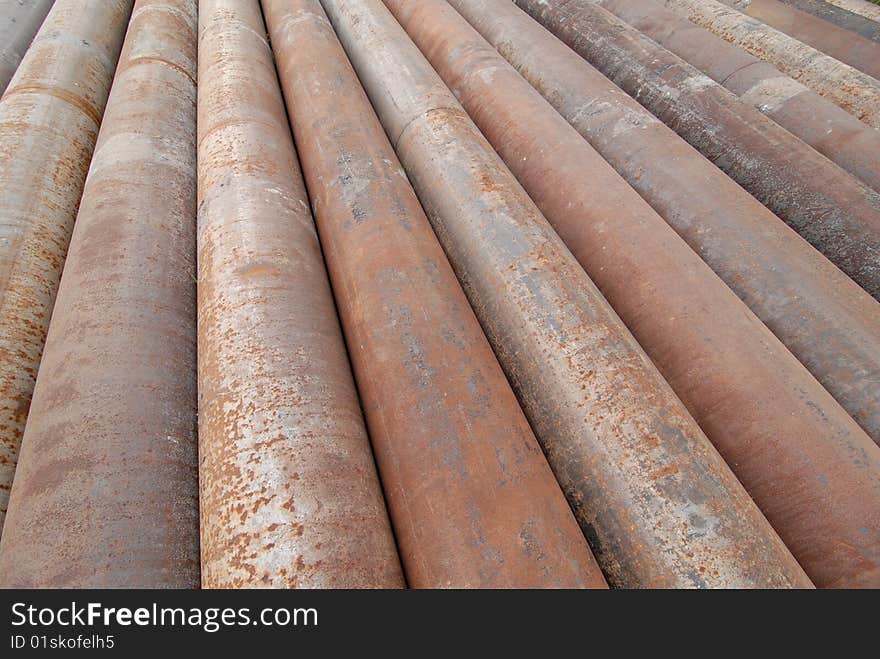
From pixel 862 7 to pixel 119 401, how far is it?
970cm

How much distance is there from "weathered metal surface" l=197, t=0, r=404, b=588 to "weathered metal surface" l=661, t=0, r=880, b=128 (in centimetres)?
510

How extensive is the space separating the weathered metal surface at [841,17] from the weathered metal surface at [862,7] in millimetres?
112

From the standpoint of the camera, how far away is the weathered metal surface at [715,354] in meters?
1.83

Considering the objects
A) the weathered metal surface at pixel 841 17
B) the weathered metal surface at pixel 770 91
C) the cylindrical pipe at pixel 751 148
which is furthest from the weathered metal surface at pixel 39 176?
the weathered metal surface at pixel 841 17

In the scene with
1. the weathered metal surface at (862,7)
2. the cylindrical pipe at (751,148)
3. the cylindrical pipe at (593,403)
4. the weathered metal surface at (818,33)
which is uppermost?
the weathered metal surface at (862,7)

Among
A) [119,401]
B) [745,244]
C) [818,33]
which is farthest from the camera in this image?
[818,33]

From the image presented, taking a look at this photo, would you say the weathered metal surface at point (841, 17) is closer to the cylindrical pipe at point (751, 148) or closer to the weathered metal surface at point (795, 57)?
the weathered metal surface at point (795, 57)

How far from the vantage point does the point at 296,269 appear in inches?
92.2

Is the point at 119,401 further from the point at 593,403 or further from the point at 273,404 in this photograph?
the point at 593,403

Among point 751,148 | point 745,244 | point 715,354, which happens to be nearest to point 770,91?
point 751,148

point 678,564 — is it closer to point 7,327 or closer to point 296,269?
point 296,269

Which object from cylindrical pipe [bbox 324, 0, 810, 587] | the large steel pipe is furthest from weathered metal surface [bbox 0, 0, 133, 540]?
the large steel pipe

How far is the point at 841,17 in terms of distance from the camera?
18.7 feet
